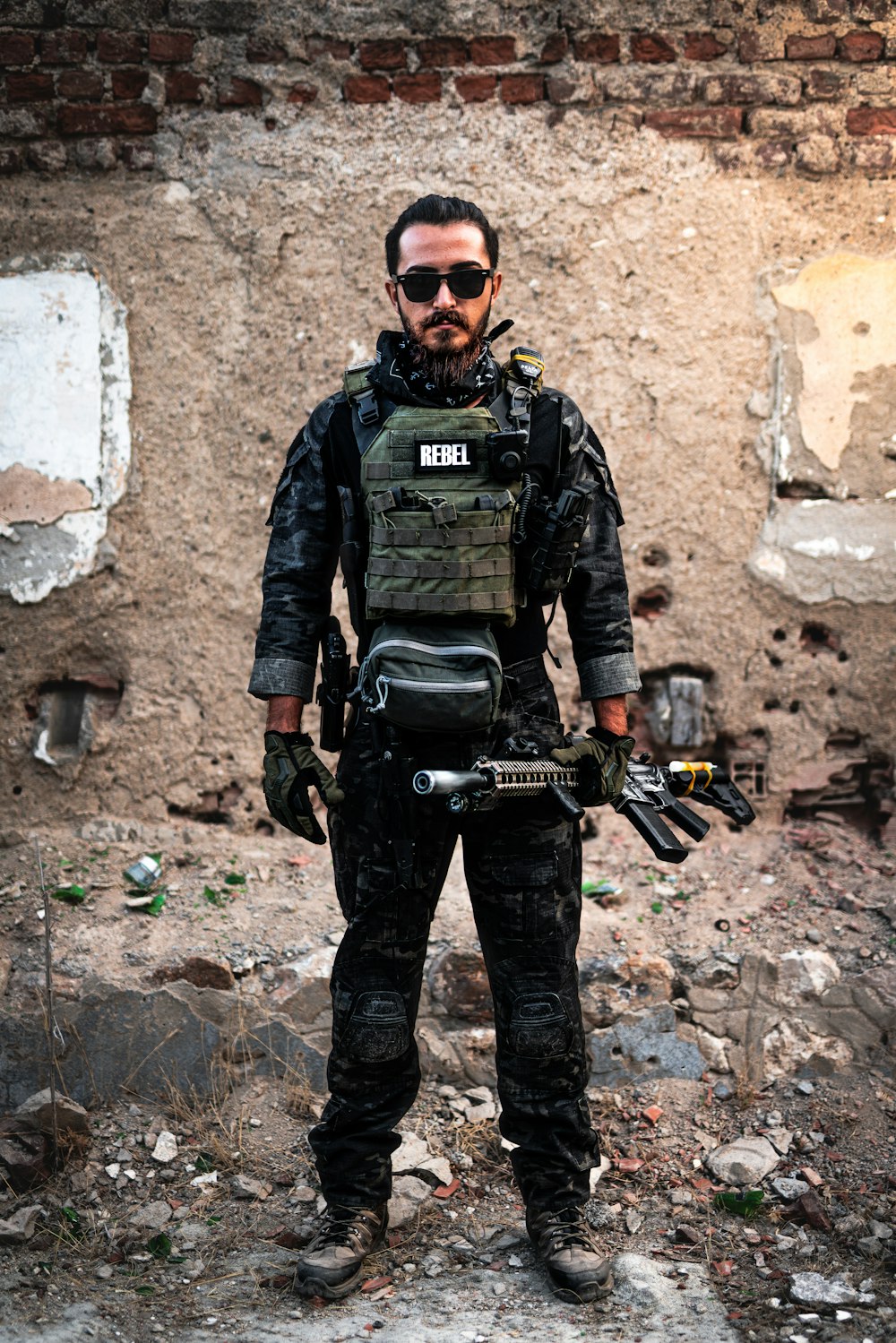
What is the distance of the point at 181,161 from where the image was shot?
12.7 feet

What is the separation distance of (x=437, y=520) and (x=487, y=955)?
3.05 ft

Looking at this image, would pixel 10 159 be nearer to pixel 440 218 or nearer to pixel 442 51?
pixel 442 51

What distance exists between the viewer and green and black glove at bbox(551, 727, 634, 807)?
7.98ft

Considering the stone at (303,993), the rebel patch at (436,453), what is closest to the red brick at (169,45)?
the rebel patch at (436,453)

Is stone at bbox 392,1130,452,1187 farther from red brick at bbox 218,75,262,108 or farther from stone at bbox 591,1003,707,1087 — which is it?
red brick at bbox 218,75,262,108

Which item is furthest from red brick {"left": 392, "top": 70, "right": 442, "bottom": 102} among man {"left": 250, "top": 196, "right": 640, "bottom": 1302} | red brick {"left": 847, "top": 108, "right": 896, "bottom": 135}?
man {"left": 250, "top": 196, "right": 640, "bottom": 1302}

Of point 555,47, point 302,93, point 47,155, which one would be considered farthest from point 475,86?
point 47,155

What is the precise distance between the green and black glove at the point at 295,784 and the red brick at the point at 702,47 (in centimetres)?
275

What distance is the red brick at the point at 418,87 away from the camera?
12.6 feet

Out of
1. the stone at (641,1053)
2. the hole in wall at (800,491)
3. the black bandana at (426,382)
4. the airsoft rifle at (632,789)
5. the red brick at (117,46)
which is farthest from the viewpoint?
the hole in wall at (800,491)

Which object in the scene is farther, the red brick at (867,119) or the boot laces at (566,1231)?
the red brick at (867,119)

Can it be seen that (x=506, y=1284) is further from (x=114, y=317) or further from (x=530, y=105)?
(x=530, y=105)

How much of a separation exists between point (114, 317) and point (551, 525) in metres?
2.18

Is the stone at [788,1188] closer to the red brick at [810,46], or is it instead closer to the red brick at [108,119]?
the red brick at [810,46]
